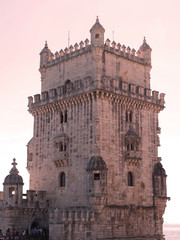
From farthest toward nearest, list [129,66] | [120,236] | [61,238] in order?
[129,66], [120,236], [61,238]

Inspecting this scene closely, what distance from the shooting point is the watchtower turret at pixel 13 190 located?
44156mm

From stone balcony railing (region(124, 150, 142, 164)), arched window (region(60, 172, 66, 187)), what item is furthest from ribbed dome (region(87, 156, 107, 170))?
arched window (region(60, 172, 66, 187))

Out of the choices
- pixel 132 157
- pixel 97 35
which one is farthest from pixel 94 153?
pixel 97 35

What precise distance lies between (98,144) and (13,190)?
1007 centimetres

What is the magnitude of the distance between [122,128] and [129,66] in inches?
302

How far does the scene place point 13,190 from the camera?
44.9m

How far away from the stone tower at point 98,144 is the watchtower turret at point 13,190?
3.62m

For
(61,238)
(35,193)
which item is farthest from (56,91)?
(61,238)

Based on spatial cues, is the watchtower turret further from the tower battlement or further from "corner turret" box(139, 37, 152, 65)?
"corner turret" box(139, 37, 152, 65)

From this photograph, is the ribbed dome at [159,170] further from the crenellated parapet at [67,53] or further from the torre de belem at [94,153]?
the crenellated parapet at [67,53]

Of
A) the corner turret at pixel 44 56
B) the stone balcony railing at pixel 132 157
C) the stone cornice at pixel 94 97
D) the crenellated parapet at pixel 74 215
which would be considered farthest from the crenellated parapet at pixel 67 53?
the crenellated parapet at pixel 74 215

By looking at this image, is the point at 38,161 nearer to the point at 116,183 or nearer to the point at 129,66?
the point at 116,183

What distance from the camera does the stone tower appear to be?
41656 millimetres

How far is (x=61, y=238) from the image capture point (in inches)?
1583
